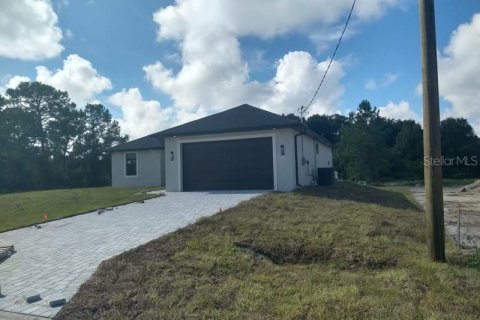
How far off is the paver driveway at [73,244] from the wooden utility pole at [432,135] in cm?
497

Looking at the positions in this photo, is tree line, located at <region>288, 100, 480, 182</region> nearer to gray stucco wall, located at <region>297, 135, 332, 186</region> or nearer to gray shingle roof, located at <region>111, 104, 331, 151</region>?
gray stucco wall, located at <region>297, 135, 332, 186</region>

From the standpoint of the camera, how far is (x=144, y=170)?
22.5m

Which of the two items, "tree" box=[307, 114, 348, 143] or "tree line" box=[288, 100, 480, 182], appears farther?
"tree" box=[307, 114, 348, 143]

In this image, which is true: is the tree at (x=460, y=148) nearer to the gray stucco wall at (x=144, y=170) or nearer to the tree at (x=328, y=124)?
the tree at (x=328, y=124)

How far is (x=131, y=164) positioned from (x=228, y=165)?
10.4 metres

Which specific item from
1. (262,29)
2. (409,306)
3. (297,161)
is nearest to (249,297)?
(409,306)

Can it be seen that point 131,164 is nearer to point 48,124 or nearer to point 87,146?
point 87,146

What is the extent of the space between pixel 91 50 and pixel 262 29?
6.76 metres

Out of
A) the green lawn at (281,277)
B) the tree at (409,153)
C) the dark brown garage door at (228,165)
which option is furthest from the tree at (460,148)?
the green lawn at (281,277)

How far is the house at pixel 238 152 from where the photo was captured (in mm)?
14438

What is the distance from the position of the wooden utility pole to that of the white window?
2020 centimetres

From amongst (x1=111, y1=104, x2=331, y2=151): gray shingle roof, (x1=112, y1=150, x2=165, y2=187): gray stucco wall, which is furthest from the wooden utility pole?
(x1=112, y1=150, x2=165, y2=187): gray stucco wall

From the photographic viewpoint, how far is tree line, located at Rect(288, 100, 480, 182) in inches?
1345

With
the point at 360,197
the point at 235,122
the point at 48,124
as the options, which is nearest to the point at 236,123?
the point at 235,122
